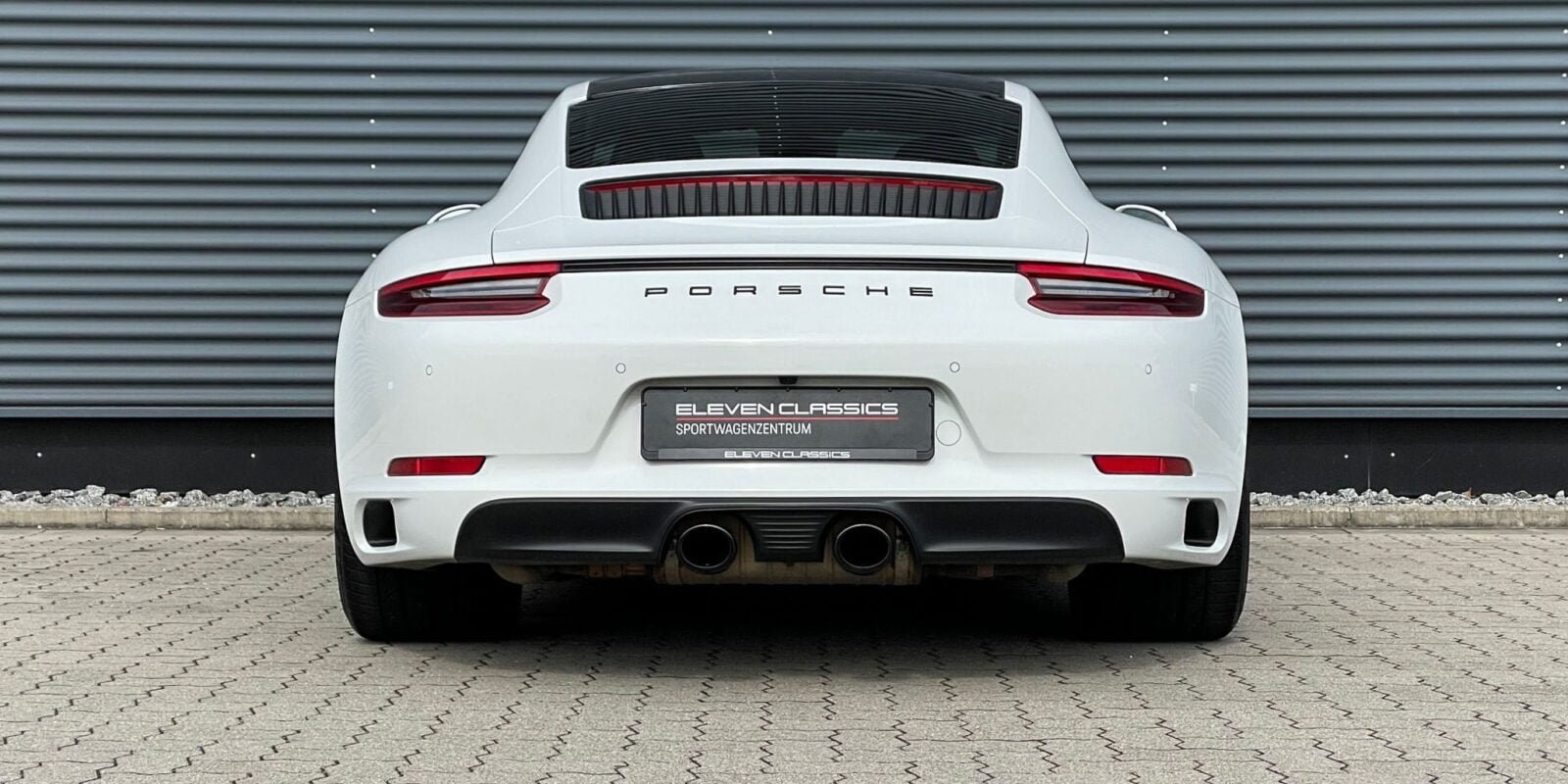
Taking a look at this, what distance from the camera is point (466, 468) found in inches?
174

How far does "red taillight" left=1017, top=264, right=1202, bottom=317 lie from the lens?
436cm

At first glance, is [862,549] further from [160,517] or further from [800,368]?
[160,517]

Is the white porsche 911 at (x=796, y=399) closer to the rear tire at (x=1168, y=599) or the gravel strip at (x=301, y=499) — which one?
the rear tire at (x=1168, y=599)

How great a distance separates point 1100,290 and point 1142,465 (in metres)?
0.41

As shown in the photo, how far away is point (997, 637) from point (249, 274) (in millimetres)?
5034

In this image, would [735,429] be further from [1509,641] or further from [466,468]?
[1509,641]

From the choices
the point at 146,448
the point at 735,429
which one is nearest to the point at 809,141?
the point at 735,429

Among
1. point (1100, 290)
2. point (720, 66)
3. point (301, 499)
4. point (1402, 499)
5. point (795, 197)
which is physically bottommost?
point (1402, 499)

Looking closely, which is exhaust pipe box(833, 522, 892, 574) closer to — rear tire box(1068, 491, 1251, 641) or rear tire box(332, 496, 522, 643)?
rear tire box(1068, 491, 1251, 641)

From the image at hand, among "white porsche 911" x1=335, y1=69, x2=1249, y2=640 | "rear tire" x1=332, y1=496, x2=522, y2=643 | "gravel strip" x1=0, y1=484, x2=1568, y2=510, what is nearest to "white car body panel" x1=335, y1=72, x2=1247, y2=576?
"white porsche 911" x1=335, y1=69, x2=1249, y2=640

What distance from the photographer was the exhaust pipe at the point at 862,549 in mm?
4367

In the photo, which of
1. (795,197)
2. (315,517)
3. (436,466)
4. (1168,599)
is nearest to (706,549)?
(436,466)

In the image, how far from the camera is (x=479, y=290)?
4.41 m

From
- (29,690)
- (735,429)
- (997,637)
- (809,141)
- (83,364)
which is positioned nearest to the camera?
(735,429)
